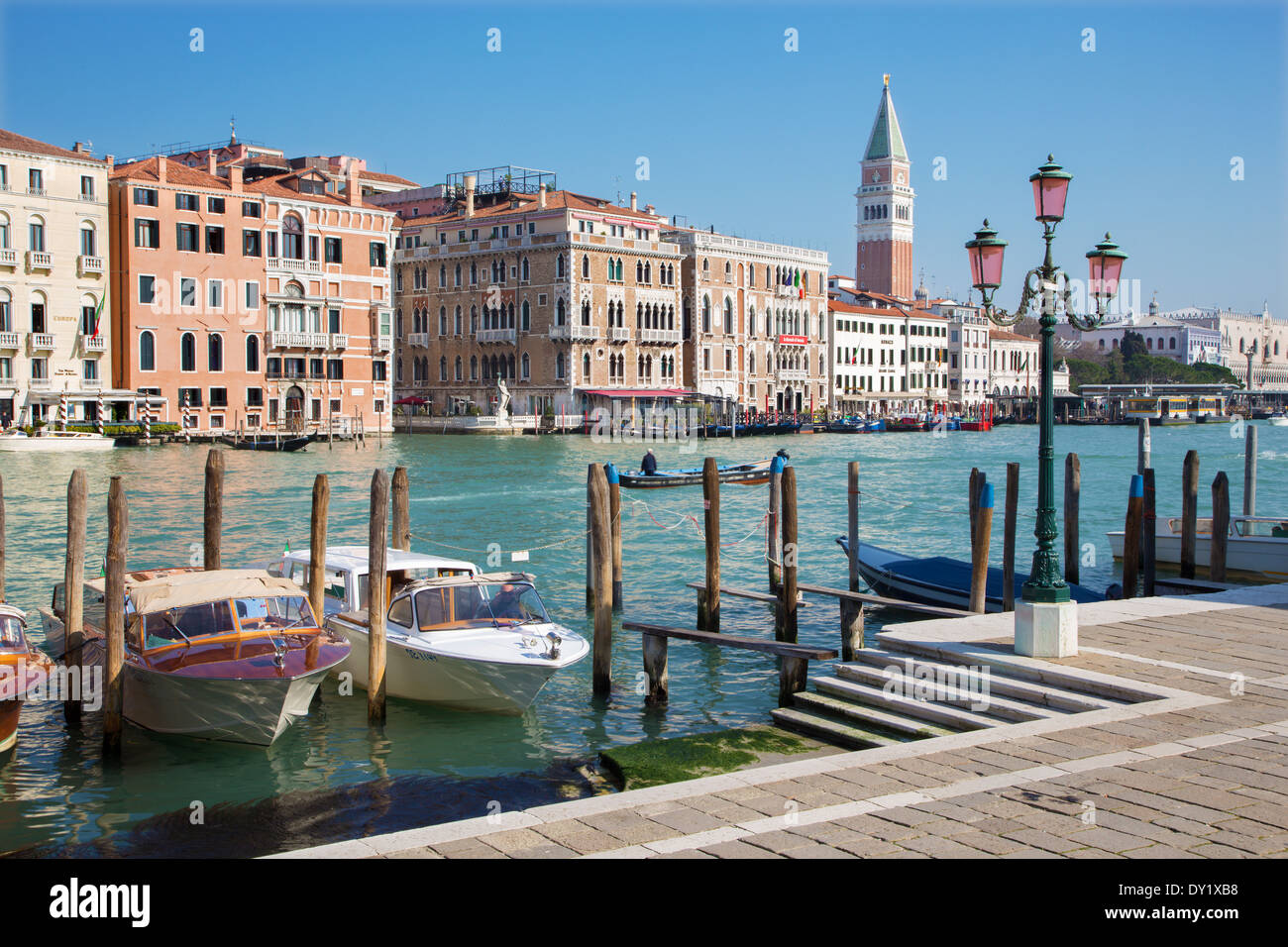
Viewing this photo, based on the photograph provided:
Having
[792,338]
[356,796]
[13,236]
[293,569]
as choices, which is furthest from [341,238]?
[356,796]

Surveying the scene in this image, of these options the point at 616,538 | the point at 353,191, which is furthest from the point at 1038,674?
the point at 353,191

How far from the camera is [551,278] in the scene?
55375 millimetres

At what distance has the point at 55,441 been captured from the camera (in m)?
37.2

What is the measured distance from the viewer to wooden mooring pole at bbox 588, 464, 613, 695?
10250mm

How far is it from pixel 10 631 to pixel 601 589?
4534mm

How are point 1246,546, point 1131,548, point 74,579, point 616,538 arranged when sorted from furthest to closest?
point 616,538 → point 1246,546 → point 1131,548 → point 74,579

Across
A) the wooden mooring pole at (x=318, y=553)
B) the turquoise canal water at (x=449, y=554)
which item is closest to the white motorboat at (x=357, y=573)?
the wooden mooring pole at (x=318, y=553)

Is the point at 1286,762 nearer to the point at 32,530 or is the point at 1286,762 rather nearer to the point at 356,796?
the point at 356,796

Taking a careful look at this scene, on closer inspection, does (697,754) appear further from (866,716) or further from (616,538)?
(616,538)

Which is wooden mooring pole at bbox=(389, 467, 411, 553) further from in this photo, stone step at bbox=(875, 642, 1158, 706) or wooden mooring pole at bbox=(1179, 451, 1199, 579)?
wooden mooring pole at bbox=(1179, 451, 1199, 579)

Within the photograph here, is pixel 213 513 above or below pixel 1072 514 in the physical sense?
above

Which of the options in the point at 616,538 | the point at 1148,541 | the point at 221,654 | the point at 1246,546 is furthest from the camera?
the point at 616,538

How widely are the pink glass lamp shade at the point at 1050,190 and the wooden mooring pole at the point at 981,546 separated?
11.5 ft
